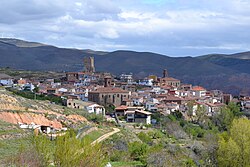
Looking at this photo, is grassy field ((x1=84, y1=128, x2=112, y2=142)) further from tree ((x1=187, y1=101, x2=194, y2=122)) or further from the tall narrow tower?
the tall narrow tower

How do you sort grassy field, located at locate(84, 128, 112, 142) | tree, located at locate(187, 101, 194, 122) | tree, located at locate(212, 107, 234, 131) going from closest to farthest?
grassy field, located at locate(84, 128, 112, 142) < tree, located at locate(212, 107, 234, 131) < tree, located at locate(187, 101, 194, 122)

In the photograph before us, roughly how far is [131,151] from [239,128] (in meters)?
7.94

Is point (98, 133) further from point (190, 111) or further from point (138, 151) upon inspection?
point (190, 111)

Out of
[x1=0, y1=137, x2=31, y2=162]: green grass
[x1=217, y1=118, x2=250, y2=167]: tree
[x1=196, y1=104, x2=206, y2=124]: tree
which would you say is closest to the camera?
[x1=0, y1=137, x2=31, y2=162]: green grass

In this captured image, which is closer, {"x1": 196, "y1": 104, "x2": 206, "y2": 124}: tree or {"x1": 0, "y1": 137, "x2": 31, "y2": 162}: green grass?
{"x1": 0, "y1": 137, "x2": 31, "y2": 162}: green grass

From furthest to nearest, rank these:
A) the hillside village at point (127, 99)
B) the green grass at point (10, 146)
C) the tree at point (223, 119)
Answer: the tree at point (223, 119) → the hillside village at point (127, 99) → the green grass at point (10, 146)

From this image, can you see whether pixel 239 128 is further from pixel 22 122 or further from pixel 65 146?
pixel 65 146

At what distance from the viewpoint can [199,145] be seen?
4259cm

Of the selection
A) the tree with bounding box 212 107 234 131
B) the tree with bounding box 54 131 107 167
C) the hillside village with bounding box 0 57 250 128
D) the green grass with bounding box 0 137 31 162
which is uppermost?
the tree with bounding box 54 131 107 167

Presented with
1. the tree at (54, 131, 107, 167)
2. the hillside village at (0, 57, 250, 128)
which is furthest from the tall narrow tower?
the tree at (54, 131, 107, 167)

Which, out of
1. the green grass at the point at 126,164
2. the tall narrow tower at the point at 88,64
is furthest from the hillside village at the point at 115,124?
the tall narrow tower at the point at 88,64

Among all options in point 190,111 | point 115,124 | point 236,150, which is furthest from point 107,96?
point 236,150

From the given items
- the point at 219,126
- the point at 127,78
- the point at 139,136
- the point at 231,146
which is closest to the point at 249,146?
the point at 231,146

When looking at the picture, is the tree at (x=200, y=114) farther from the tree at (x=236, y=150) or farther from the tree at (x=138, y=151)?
the tree at (x=138, y=151)
